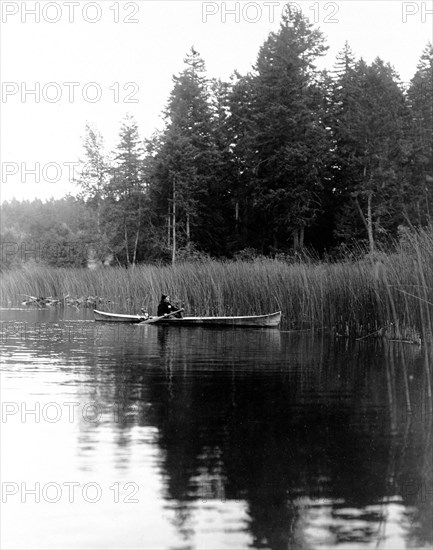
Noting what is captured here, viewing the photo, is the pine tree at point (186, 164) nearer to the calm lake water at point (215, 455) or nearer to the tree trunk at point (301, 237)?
the tree trunk at point (301, 237)

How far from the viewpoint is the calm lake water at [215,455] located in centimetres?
467

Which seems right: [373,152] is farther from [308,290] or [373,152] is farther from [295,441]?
[295,441]

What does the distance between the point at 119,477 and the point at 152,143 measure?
1938 inches

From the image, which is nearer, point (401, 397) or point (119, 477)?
point (119, 477)

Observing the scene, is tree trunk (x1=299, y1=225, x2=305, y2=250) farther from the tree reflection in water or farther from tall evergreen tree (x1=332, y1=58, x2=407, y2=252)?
the tree reflection in water

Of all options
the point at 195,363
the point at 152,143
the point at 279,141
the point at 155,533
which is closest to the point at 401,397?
the point at 195,363

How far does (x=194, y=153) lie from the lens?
4881cm

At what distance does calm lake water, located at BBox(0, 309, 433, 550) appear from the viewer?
4672 mm

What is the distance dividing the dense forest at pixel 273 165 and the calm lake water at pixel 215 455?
30.3 meters

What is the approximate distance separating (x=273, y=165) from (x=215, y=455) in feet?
134

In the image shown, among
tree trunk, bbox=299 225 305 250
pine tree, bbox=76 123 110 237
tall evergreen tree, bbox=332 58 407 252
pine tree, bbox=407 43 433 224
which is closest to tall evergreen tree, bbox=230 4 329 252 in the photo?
tree trunk, bbox=299 225 305 250

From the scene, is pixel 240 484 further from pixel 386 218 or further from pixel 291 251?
pixel 386 218

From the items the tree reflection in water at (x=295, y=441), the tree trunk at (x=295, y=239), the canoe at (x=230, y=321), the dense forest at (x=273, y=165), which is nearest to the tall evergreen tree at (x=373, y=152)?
the dense forest at (x=273, y=165)

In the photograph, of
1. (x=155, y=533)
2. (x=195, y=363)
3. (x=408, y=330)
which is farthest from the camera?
(x=408, y=330)
